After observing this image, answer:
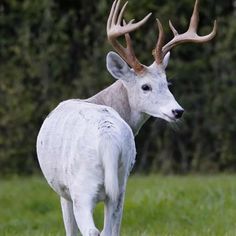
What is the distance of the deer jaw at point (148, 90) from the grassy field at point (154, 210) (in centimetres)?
120

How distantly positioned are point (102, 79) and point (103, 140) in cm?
1177

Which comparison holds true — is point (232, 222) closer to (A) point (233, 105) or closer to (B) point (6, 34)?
(A) point (233, 105)

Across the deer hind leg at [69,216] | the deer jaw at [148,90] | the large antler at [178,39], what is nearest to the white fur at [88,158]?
the deer hind leg at [69,216]

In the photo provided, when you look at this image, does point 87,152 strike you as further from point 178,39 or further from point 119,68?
point 178,39

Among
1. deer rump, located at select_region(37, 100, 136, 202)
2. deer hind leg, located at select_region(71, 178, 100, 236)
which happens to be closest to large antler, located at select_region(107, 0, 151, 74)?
deer rump, located at select_region(37, 100, 136, 202)

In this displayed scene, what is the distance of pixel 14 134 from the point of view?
57.6 ft

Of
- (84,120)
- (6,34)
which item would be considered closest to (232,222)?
(84,120)

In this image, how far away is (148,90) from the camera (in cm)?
760

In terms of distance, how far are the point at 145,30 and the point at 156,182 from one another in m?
5.25

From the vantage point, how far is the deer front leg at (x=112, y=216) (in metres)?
6.07

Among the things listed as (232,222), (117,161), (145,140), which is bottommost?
(145,140)

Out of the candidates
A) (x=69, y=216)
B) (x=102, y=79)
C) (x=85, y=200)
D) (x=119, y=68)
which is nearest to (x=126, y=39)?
(x=119, y=68)

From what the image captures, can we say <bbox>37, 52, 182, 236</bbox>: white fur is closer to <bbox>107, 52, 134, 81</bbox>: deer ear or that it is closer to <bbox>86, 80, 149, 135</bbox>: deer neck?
<bbox>86, 80, 149, 135</bbox>: deer neck

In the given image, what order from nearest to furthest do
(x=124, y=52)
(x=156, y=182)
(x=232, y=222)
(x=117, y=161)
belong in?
(x=117, y=161) < (x=124, y=52) < (x=232, y=222) < (x=156, y=182)
